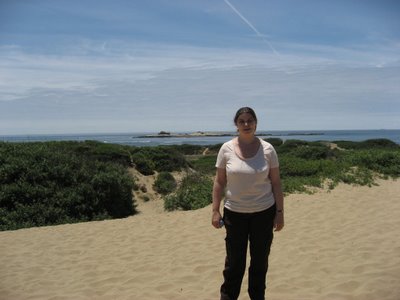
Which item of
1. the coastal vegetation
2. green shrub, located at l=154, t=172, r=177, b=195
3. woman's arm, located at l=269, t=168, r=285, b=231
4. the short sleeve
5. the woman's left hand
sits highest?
the short sleeve

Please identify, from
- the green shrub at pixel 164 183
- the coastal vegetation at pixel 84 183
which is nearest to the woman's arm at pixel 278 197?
the coastal vegetation at pixel 84 183

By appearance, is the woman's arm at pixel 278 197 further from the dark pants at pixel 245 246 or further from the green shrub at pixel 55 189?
the green shrub at pixel 55 189

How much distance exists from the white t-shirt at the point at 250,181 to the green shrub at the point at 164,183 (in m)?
12.9

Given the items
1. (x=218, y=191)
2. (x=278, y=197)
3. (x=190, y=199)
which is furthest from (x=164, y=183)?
(x=278, y=197)

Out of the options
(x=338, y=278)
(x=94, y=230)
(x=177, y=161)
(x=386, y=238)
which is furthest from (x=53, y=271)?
(x=177, y=161)

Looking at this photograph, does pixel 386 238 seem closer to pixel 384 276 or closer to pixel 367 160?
pixel 384 276

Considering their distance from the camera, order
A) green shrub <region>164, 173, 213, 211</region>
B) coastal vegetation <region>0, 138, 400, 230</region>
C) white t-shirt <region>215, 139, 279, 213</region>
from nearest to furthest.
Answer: white t-shirt <region>215, 139, 279, 213</region> < coastal vegetation <region>0, 138, 400, 230</region> < green shrub <region>164, 173, 213, 211</region>

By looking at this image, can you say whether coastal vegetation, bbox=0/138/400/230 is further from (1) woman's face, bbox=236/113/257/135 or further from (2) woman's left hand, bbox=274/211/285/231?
(1) woman's face, bbox=236/113/257/135

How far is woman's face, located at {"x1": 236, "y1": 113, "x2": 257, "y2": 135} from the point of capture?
3590 millimetres

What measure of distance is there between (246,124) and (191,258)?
3.24m

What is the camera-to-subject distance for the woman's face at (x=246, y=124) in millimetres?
3590

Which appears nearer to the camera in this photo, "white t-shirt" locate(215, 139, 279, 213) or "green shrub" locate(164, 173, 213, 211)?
"white t-shirt" locate(215, 139, 279, 213)

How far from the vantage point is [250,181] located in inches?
136

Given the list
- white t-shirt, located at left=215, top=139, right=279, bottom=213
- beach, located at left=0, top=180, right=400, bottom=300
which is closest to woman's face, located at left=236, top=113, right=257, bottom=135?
white t-shirt, located at left=215, top=139, right=279, bottom=213
